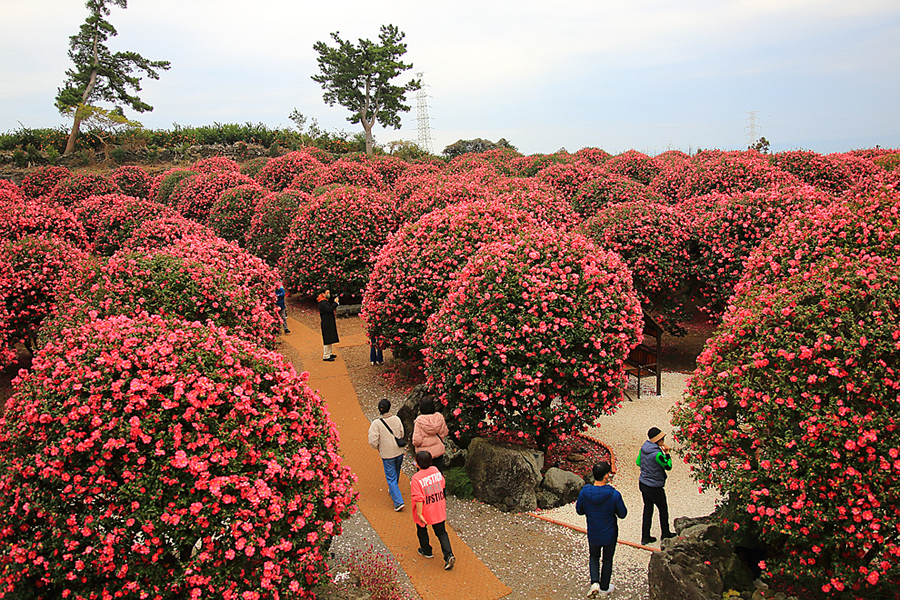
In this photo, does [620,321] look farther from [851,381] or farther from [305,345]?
[305,345]

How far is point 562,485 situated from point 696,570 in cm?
304

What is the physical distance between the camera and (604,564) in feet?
22.2

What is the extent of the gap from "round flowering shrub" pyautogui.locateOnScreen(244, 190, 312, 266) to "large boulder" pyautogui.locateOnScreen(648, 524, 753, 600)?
17.6 metres

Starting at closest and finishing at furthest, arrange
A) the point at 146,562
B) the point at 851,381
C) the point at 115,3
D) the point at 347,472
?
the point at 146,562 → the point at 851,381 → the point at 347,472 → the point at 115,3

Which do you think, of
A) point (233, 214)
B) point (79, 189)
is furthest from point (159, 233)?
point (79, 189)

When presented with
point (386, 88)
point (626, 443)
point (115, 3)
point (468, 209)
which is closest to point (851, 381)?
point (626, 443)

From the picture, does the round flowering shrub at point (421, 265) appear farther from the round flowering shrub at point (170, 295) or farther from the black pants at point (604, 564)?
the black pants at point (604, 564)

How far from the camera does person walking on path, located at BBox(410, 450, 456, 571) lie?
7008 millimetres

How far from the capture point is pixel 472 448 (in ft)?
30.9

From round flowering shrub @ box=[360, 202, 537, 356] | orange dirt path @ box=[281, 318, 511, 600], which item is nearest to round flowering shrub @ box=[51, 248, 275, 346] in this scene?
orange dirt path @ box=[281, 318, 511, 600]

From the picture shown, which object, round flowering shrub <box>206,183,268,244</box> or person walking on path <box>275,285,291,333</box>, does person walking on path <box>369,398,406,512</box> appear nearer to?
person walking on path <box>275,285,291,333</box>

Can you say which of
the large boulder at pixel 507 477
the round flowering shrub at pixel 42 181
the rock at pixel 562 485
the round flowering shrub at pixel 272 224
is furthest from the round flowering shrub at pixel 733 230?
the round flowering shrub at pixel 42 181

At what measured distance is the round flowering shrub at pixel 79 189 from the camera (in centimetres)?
2778

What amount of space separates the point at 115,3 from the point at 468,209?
42017mm
